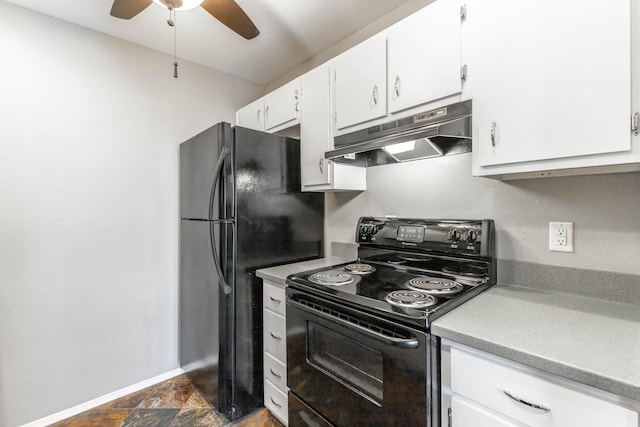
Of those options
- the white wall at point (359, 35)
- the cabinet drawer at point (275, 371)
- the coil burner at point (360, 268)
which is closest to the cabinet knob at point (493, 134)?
the coil burner at point (360, 268)

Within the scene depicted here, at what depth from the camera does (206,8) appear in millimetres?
1442

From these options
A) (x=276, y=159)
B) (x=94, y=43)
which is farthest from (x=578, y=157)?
(x=94, y=43)

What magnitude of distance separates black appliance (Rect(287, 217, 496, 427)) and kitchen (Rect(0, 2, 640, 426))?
17 cm

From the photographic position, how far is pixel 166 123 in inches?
93.4

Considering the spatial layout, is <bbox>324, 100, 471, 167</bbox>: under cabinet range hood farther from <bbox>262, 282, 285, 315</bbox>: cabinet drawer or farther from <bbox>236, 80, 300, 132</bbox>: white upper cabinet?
<bbox>262, 282, 285, 315</bbox>: cabinet drawer

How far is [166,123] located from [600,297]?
2.85m

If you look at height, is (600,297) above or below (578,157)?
below

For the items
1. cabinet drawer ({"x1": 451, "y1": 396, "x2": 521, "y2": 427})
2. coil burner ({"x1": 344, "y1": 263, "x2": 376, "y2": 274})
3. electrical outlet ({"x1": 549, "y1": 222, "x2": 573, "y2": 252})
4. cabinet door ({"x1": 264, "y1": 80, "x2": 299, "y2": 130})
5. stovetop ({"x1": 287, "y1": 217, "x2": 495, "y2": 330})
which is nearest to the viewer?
cabinet drawer ({"x1": 451, "y1": 396, "x2": 521, "y2": 427})

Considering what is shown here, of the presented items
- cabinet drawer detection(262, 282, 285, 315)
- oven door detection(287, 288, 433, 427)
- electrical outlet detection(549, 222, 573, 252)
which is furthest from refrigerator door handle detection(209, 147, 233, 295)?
electrical outlet detection(549, 222, 573, 252)

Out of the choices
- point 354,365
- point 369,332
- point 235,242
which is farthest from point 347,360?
point 235,242

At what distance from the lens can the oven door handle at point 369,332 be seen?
1033 millimetres

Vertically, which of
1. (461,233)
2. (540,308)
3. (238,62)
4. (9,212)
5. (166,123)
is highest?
(238,62)

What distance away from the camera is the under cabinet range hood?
125 cm

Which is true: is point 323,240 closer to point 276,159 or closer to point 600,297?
point 276,159
